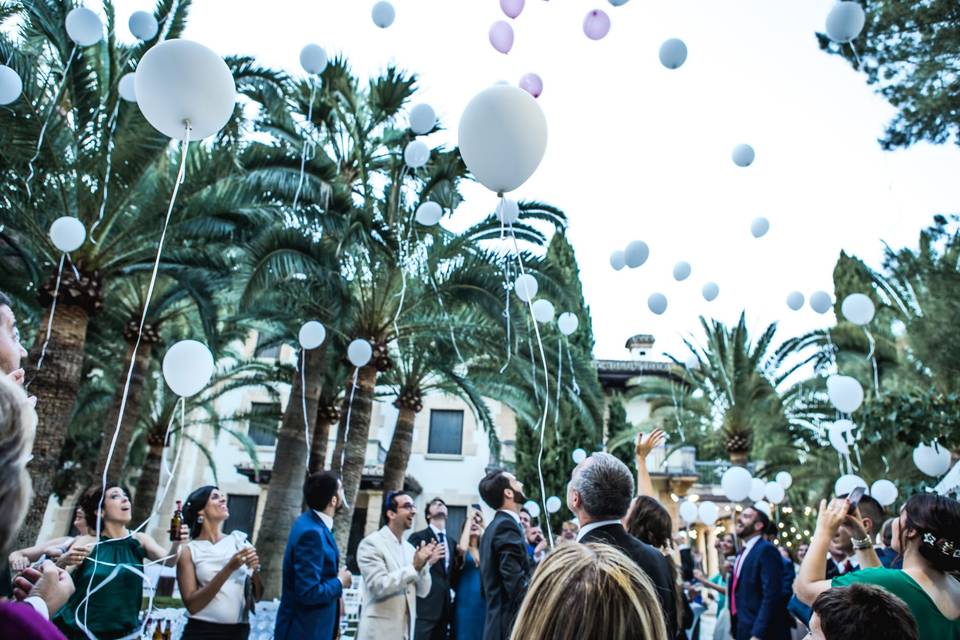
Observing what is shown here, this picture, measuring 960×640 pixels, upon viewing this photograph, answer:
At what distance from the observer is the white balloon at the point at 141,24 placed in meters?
7.48

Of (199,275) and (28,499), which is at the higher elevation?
(199,275)

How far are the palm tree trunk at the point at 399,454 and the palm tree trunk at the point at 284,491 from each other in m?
2.99

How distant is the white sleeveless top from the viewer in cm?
410

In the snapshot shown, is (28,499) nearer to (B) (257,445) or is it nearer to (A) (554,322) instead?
(A) (554,322)

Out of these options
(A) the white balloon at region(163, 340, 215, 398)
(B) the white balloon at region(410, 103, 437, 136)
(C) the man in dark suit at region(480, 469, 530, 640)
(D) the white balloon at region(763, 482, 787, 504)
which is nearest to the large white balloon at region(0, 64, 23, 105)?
(A) the white balloon at region(163, 340, 215, 398)

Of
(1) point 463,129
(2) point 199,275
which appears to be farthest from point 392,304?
(1) point 463,129

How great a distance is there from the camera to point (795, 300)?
10.9 m

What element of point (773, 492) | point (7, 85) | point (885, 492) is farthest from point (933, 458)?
point (7, 85)

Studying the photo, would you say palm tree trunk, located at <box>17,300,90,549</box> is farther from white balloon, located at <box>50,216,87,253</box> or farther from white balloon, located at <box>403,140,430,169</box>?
white balloon, located at <box>403,140,430,169</box>

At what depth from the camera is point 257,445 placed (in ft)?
83.1

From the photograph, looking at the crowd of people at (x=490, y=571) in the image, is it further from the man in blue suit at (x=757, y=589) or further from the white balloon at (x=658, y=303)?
the white balloon at (x=658, y=303)

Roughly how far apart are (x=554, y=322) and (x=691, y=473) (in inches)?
628

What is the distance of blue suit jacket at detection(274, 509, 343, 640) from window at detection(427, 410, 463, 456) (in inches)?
833

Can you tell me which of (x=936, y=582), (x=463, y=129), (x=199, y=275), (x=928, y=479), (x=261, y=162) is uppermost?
(x=261, y=162)
